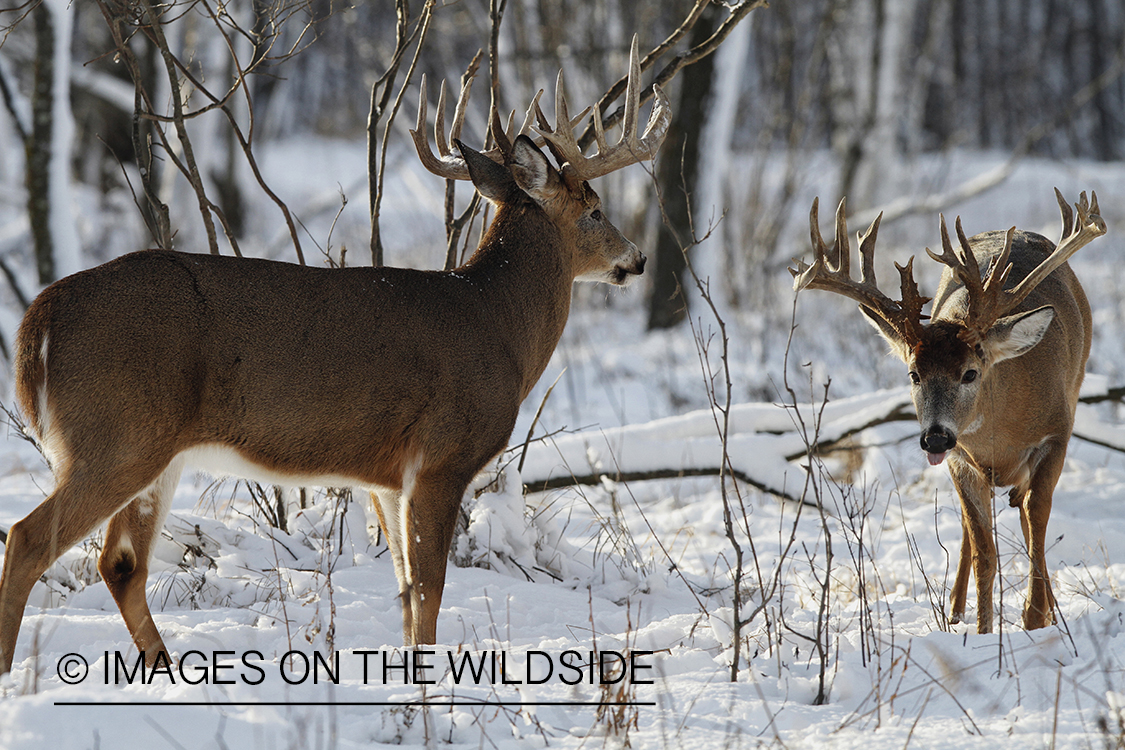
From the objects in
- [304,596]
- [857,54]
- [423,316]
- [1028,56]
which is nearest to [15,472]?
[304,596]

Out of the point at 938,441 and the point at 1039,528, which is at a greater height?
the point at 938,441

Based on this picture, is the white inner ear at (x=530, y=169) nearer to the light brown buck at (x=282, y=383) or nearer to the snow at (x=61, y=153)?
the light brown buck at (x=282, y=383)

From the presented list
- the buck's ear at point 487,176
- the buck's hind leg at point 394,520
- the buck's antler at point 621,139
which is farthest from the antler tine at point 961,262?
the buck's hind leg at point 394,520

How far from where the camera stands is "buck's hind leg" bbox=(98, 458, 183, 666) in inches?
152

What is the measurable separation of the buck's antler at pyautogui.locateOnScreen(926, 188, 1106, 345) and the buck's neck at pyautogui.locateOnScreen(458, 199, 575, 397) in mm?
1560

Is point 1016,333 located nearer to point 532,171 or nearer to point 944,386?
point 944,386

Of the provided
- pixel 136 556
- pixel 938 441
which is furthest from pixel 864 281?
pixel 136 556

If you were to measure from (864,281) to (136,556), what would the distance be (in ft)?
10.8

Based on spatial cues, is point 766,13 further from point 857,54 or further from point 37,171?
point 37,171

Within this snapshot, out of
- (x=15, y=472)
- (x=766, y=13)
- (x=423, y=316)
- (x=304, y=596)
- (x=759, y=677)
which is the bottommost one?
(x=759, y=677)

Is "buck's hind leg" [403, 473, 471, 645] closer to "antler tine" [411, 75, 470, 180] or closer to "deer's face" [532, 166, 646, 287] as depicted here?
"deer's face" [532, 166, 646, 287]

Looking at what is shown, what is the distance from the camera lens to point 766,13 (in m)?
24.8

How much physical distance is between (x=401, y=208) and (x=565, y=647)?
56.2 feet

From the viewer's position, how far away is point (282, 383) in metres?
3.57
